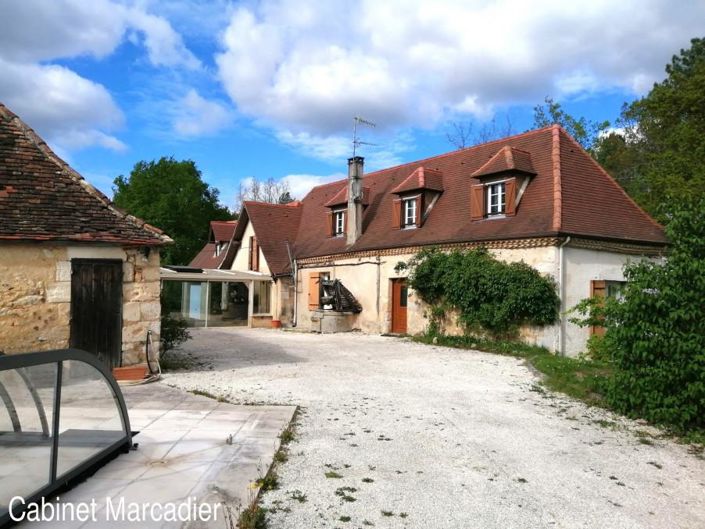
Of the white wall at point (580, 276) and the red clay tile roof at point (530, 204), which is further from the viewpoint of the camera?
the red clay tile roof at point (530, 204)

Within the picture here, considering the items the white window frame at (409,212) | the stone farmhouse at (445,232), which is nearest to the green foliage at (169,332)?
the stone farmhouse at (445,232)

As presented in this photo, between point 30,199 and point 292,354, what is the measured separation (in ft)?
20.7

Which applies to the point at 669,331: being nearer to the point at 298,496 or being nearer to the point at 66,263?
the point at 298,496

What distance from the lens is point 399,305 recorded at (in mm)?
18641

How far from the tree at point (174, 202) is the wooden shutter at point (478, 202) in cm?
2743

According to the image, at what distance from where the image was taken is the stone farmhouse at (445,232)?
1430 cm

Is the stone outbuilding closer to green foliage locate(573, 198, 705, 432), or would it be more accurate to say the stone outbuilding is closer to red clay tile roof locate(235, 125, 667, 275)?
green foliage locate(573, 198, 705, 432)

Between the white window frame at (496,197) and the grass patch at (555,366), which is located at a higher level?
the white window frame at (496,197)

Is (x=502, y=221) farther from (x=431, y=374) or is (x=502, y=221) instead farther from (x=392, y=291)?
(x=431, y=374)

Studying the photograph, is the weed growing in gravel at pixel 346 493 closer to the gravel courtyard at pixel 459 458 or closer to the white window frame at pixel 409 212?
the gravel courtyard at pixel 459 458

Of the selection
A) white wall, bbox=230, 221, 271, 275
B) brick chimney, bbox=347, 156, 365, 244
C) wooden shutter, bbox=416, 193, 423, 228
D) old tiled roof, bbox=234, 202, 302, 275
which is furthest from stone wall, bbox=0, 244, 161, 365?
white wall, bbox=230, 221, 271, 275

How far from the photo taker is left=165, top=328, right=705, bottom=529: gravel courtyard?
397 centimetres

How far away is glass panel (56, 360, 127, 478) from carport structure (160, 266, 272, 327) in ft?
57.6

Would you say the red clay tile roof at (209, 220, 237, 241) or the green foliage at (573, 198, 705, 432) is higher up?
the red clay tile roof at (209, 220, 237, 241)
